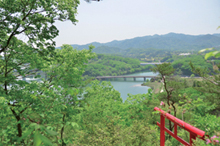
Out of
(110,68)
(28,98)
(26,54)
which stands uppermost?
(26,54)

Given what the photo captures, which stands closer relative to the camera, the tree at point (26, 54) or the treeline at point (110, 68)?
the tree at point (26, 54)

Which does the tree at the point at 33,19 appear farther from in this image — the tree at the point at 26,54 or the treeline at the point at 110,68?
the treeline at the point at 110,68

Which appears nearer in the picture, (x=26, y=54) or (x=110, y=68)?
(x=26, y=54)

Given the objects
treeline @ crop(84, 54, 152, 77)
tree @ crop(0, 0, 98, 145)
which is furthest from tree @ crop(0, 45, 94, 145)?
treeline @ crop(84, 54, 152, 77)

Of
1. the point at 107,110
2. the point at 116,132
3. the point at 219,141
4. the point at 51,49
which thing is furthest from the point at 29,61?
the point at 107,110

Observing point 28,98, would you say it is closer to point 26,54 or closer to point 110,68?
point 26,54

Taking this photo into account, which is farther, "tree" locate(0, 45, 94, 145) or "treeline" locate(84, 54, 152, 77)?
"treeline" locate(84, 54, 152, 77)

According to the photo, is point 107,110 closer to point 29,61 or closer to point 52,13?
point 29,61

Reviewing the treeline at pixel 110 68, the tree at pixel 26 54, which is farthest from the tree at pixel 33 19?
the treeline at pixel 110 68

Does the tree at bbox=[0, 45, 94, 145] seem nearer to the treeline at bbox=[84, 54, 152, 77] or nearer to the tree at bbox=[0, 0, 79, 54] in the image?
the tree at bbox=[0, 0, 79, 54]

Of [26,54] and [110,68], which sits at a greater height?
[26,54]

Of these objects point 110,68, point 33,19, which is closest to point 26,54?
point 33,19

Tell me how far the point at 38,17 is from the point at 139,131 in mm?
3497

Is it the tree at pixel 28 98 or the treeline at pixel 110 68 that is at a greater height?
the tree at pixel 28 98
